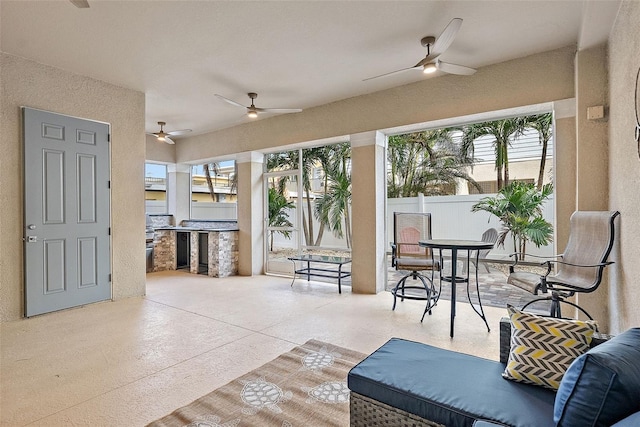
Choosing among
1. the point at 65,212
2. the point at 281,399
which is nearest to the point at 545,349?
the point at 281,399

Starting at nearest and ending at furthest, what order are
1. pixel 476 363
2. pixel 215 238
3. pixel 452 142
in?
pixel 476 363 < pixel 452 142 < pixel 215 238

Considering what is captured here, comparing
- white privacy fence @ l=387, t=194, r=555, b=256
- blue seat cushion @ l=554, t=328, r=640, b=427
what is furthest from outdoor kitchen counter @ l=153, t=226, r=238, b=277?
blue seat cushion @ l=554, t=328, r=640, b=427

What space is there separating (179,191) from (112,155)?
3.29 meters

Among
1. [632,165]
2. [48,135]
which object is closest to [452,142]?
[632,165]

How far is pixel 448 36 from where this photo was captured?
8.96 feet

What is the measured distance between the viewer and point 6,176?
3.52 metres

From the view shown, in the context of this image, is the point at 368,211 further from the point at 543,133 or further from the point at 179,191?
the point at 179,191

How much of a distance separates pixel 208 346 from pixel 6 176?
2906mm

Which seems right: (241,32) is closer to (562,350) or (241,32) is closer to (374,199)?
(374,199)

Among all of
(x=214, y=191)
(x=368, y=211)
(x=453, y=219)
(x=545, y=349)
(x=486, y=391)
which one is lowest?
(x=486, y=391)

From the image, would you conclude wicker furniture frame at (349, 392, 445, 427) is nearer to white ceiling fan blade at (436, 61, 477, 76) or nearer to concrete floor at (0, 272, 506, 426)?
concrete floor at (0, 272, 506, 426)

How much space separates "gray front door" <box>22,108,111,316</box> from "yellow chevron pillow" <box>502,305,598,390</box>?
4571 millimetres

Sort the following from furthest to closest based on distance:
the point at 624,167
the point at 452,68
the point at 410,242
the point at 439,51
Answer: the point at 410,242, the point at 452,68, the point at 439,51, the point at 624,167

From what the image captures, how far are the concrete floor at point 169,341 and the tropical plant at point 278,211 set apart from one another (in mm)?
1626
